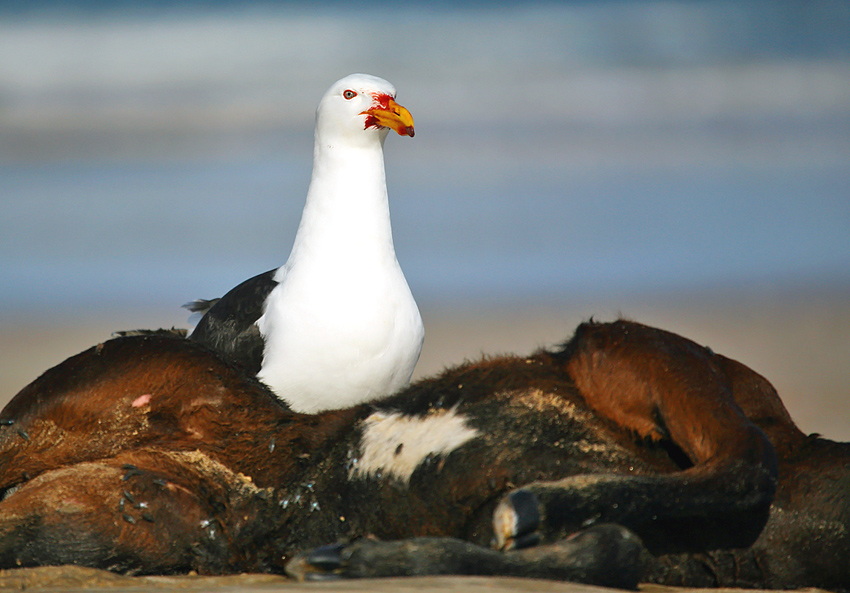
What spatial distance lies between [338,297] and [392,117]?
1.18 meters

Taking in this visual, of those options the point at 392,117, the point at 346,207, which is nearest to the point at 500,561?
the point at 346,207

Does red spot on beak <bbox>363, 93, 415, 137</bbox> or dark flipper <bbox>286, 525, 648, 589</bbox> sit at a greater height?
red spot on beak <bbox>363, 93, 415, 137</bbox>

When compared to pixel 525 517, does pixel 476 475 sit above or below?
above

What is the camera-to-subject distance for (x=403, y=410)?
11.5 ft

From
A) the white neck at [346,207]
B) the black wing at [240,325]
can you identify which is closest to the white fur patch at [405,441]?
the black wing at [240,325]

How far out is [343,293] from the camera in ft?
17.3

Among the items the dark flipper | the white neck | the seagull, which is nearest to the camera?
the dark flipper

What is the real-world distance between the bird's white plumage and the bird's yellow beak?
0.06m

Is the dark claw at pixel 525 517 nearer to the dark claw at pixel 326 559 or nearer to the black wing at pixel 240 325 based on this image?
the dark claw at pixel 326 559

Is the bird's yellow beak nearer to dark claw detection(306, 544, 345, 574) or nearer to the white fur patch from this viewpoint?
the white fur patch

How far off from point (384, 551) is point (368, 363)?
2.39 meters

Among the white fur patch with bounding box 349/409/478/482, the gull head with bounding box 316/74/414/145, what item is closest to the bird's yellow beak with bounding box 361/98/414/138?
the gull head with bounding box 316/74/414/145

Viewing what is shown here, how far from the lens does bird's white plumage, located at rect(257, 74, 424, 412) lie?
16.8 feet

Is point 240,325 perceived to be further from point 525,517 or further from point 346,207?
point 525,517
